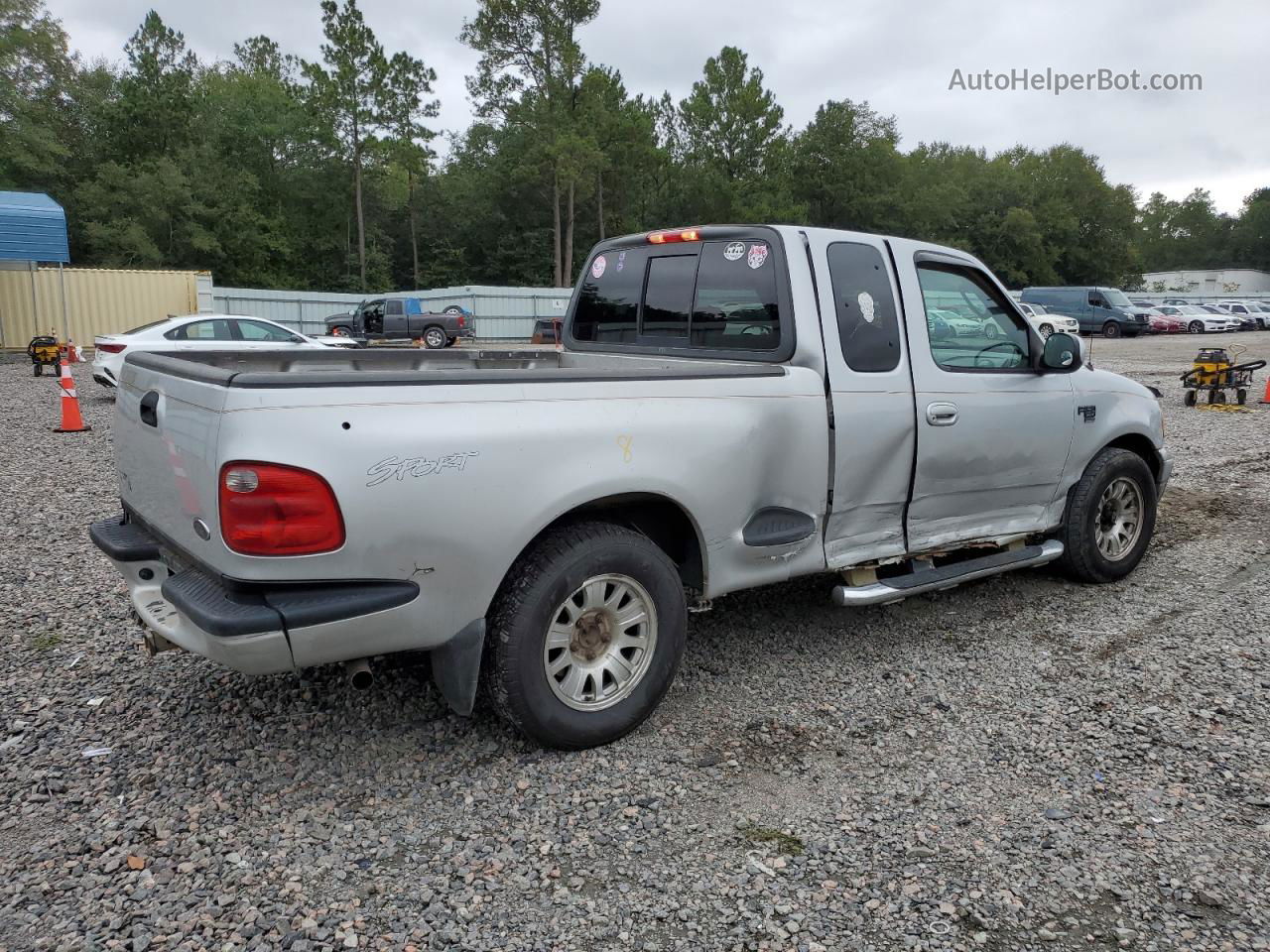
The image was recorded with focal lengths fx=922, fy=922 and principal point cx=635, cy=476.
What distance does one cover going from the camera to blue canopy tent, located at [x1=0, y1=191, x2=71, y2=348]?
2427 cm

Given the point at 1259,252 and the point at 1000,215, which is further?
the point at 1259,252

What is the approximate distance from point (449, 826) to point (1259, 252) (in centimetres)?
13418

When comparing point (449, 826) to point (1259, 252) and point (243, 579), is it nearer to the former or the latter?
point (243, 579)

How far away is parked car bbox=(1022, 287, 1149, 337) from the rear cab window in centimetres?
3682

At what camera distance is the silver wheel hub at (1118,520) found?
5330mm

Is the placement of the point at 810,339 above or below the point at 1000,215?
below

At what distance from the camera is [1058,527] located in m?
5.19

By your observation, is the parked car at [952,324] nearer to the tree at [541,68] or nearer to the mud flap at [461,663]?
the mud flap at [461,663]

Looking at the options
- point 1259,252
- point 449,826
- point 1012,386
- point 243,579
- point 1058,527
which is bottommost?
point 449,826

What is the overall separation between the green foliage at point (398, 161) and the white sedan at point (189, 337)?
3010 cm

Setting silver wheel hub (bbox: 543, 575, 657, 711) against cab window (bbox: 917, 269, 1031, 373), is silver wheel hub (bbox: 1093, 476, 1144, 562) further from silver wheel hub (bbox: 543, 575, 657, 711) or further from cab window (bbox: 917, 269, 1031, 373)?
silver wheel hub (bbox: 543, 575, 657, 711)

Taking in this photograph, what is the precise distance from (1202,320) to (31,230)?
150ft

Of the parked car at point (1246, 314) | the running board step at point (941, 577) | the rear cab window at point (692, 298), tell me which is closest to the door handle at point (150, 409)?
the rear cab window at point (692, 298)

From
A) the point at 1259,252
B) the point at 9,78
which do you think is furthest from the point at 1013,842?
the point at 1259,252
